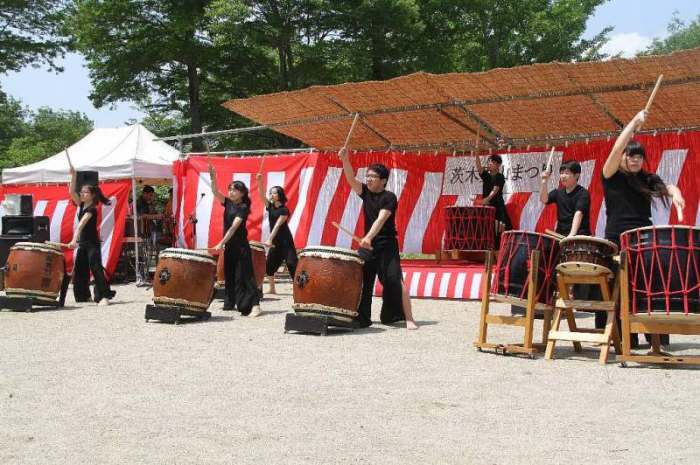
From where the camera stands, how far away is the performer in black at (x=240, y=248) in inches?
393

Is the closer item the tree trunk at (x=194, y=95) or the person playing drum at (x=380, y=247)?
the person playing drum at (x=380, y=247)

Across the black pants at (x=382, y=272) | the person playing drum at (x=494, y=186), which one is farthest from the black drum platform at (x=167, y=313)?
the person playing drum at (x=494, y=186)

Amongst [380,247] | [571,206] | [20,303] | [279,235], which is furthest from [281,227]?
[571,206]

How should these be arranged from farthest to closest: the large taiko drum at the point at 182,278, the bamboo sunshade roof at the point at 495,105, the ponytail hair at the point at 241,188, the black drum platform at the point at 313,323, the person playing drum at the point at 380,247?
the ponytail hair at the point at 241,188 → the large taiko drum at the point at 182,278 → the bamboo sunshade roof at the point at 495,105 → the person playing drum at the point at 380,247 → the black drum platform at the point at 313,323

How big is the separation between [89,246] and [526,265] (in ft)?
22.6

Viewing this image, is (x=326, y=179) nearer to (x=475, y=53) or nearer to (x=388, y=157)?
(x=388, y=157)

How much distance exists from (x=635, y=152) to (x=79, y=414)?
4.55 m

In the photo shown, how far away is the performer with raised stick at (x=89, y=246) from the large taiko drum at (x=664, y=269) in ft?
Result: 24.7

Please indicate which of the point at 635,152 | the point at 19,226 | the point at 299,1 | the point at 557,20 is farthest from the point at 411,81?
the point at 557,20

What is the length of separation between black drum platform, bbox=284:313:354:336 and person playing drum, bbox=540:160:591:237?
242 centimetres

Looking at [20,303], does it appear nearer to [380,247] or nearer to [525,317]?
[380,247]

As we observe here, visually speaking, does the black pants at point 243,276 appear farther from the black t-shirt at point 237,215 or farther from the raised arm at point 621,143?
the raised arm at point 621,143

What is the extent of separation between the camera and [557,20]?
31.1 m

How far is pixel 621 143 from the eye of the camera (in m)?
6.26
